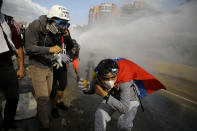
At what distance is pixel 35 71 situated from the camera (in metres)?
2.50

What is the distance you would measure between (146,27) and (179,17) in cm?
478

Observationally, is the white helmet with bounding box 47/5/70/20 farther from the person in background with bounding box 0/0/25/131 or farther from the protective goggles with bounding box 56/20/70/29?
the person in background with bounding box 0/0/25/131

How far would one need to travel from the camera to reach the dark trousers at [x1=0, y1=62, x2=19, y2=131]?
1.93 metres

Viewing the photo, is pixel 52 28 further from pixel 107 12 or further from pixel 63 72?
pixel 107 12

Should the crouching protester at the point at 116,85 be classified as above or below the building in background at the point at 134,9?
below

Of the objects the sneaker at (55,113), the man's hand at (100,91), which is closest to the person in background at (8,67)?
the sneaker at (55,113)

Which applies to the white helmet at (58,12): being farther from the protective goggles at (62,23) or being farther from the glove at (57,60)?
the glove at (57,60)

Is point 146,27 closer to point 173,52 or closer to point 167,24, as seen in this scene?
point 167,24

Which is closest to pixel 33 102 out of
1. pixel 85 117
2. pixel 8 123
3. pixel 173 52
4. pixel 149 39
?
pixel 8 123

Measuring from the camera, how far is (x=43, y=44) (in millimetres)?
2498

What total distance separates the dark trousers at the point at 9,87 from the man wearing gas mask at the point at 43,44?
409 millimetres

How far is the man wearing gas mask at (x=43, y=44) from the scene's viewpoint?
230cm

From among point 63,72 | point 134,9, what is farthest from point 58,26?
point 134,9

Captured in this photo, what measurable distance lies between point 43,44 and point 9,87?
94 cm
